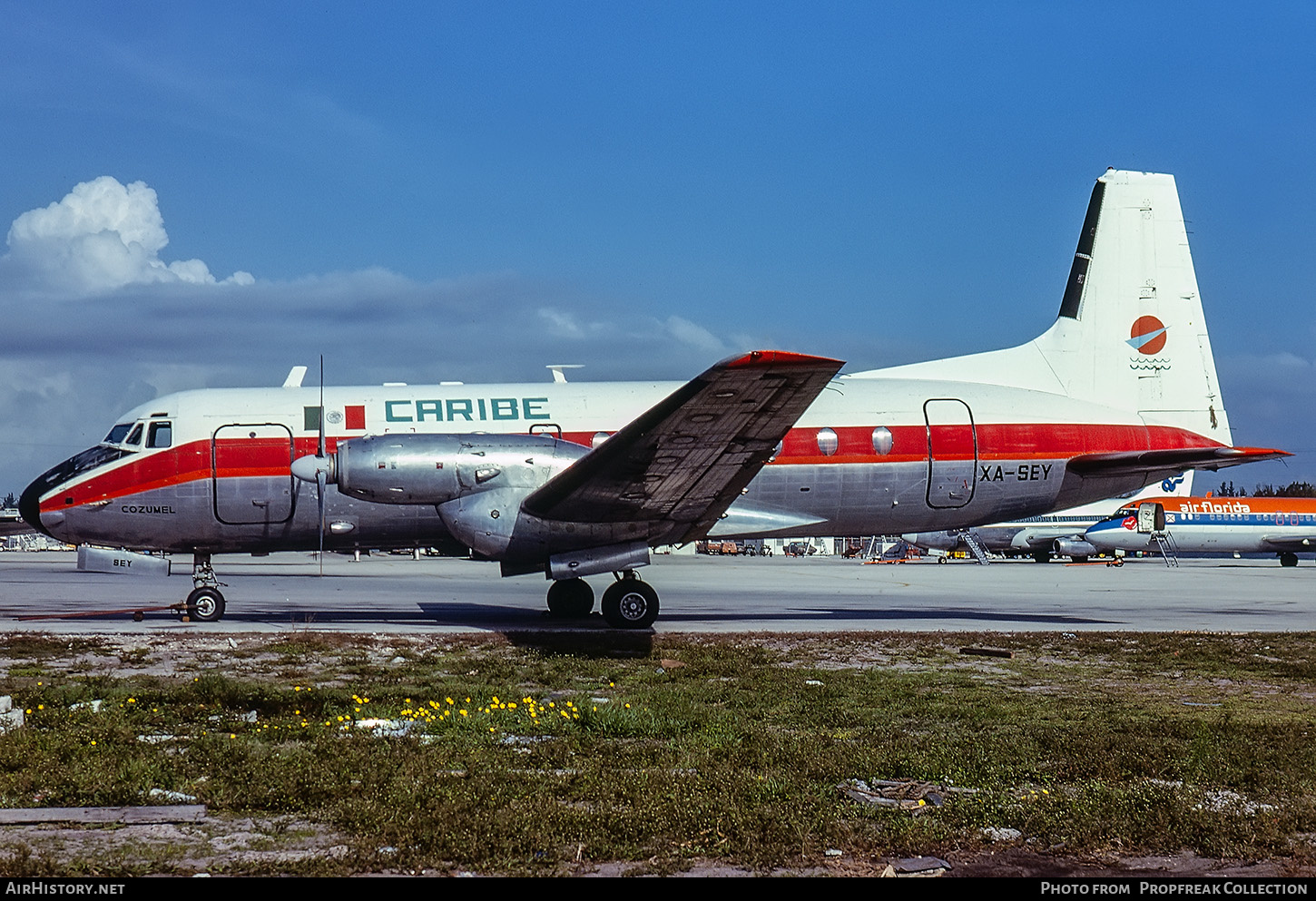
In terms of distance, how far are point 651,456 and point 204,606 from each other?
8.42 m

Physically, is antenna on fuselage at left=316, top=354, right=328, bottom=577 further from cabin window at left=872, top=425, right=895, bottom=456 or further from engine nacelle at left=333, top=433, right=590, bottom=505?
cabin window at left=872, top=425, right=895, bottom=456

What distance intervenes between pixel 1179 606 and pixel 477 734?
20870 mm

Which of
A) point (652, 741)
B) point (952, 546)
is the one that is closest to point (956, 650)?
point (652, 741)

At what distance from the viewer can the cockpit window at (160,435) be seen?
18.2 m

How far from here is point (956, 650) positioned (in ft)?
48.6

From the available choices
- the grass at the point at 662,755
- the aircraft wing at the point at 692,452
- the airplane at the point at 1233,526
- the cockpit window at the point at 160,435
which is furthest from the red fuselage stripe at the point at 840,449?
the airplane at the point at 1233,526

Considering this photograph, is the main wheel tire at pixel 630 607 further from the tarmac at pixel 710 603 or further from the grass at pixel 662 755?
the grass at pixel 662 755

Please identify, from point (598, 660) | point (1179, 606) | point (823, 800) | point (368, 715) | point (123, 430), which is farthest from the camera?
point (1179, 606)

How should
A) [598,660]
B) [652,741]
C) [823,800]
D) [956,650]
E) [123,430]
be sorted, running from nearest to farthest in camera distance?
1. [823,800]
2. [652,741]
3. [598,660]
4. [956,650]
5. [123,430]

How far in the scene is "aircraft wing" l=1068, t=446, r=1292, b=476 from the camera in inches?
754

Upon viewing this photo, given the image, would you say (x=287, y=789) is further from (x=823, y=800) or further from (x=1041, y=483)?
(x=1041, y=483)

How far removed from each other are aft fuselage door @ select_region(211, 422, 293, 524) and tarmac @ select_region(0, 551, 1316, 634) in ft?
5.77

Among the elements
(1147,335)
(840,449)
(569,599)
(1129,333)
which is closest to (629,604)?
(569,599)

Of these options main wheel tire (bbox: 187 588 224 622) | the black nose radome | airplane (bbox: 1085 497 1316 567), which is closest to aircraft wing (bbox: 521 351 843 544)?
main wheel tire (bbox: 187 588 224 622)
